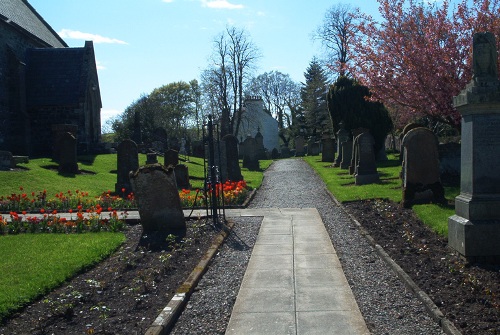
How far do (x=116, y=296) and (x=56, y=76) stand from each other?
29939 mm

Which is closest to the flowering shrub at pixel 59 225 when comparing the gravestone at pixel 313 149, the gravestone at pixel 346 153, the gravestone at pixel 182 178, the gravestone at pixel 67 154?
the gravestone at pixel 182 178

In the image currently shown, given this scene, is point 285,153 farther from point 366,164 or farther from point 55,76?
point 366,164

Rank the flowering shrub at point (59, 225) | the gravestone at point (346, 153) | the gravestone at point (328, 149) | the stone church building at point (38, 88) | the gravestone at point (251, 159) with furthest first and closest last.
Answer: the gravestone at point (328, 149), the gravestone at point (251, 159), the stone church building at point (38, 88), the gravestone at point (346, 153), the flowering shrub at point (59, 225)

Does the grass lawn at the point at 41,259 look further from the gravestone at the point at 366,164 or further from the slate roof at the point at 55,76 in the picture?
the slate roof at the point at 55,76

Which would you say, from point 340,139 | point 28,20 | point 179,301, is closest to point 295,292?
point 179,301

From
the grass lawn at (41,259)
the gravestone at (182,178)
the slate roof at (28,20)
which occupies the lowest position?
the grass lawn at (41,259)

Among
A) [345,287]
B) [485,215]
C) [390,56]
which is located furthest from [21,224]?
[390,56]

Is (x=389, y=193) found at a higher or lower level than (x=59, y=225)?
higher

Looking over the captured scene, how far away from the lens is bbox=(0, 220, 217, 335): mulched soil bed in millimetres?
5703

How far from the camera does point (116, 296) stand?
6777 mm

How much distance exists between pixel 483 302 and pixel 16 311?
5284 mm

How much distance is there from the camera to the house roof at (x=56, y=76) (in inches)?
1294

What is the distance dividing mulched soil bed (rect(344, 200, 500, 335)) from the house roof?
26.0m

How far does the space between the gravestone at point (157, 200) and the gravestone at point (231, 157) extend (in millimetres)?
11159
